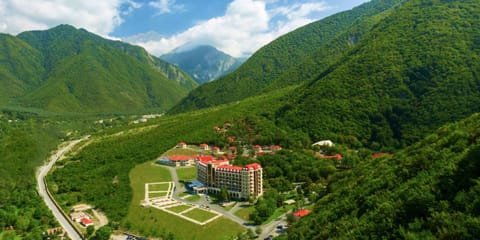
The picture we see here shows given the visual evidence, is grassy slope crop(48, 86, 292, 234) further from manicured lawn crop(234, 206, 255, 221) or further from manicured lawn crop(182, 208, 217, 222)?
manicured lawn crop(234, 206, 255, 221)

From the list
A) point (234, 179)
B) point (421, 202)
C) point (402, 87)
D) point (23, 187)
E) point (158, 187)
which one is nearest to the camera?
point (421, 202)

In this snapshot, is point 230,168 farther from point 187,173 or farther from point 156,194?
point 187,173

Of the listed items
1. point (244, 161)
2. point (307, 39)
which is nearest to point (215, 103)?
point (307, 39)

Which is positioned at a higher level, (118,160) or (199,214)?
(118,160)

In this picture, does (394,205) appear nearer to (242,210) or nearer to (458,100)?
(242,210)

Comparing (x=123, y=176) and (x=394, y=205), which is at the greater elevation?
(x=394, y=205)

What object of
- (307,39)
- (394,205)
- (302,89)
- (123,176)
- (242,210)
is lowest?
(242,210)

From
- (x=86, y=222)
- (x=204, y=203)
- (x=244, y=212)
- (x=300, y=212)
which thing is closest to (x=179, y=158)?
(x=204, y=203)

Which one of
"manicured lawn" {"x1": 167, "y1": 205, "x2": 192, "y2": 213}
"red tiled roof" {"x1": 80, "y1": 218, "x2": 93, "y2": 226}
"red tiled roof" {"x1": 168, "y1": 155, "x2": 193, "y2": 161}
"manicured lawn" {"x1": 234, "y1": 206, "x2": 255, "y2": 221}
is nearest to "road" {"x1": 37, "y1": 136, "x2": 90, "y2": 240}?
"red tiled roof" {"x1": 80, "y1": 218, "x2": 93, "y2": 226}
